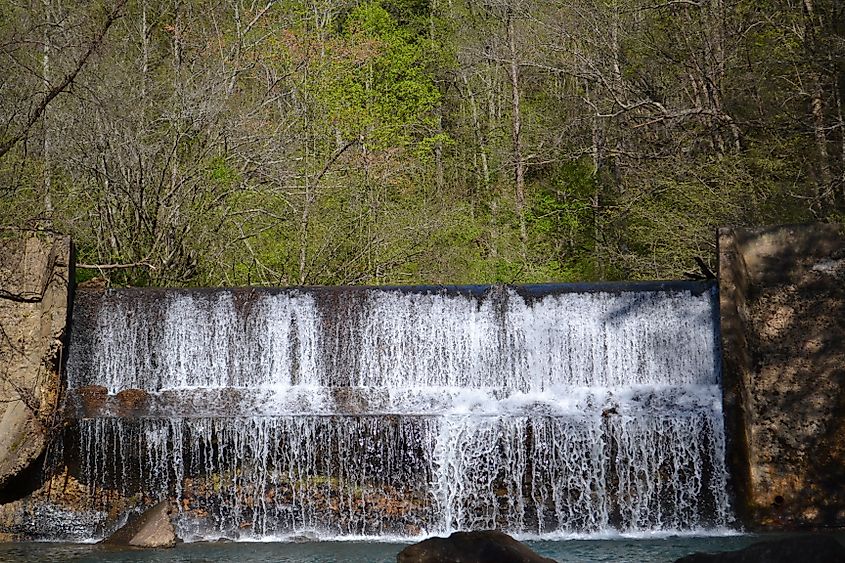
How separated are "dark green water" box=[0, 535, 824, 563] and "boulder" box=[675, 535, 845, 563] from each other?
2463mm

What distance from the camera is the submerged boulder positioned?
22.2 ft

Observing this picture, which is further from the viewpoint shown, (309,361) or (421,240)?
(421,240)

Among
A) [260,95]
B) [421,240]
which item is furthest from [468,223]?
[260,95]

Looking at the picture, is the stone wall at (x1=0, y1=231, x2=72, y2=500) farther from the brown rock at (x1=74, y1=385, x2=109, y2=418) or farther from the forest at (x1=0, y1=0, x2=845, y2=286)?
the forest at (x1=0, y1=0, x2=845, y2=286)

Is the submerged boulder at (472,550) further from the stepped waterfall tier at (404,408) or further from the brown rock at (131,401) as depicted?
the brown rock at (131,401)

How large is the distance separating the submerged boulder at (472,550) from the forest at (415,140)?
4.81 meters

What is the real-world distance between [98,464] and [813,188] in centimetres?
809

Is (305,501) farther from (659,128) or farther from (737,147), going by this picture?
(659,128)

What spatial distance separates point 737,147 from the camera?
1462 cm

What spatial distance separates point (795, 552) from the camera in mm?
Result: 6102

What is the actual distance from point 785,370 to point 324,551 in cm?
407

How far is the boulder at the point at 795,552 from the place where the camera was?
604cm

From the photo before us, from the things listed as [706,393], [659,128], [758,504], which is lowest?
[758,504]

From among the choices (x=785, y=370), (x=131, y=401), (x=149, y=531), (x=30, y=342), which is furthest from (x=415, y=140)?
(x=149, y=531)
